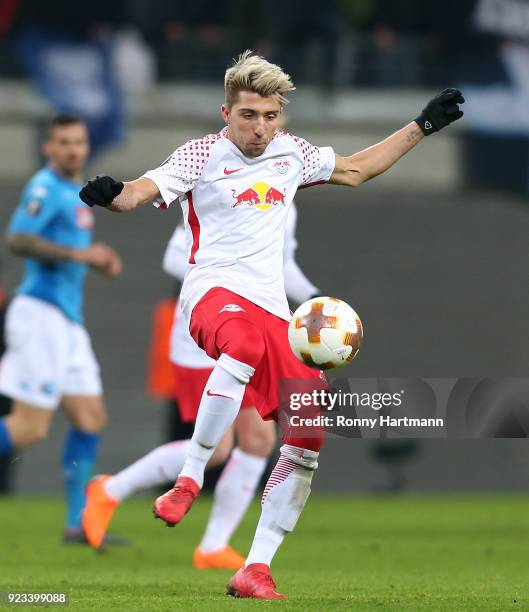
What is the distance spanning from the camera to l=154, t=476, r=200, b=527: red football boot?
5.32 metres

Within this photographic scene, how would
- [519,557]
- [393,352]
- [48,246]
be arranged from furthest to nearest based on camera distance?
[393,352] < [48,246] < [519,557]

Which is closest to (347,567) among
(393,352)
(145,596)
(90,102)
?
(145,596)

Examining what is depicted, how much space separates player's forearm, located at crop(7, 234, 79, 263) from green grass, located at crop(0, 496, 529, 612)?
5.49 ft

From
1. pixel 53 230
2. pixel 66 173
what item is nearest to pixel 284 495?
pixel 53 230

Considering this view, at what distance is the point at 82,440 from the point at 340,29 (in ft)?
41.4

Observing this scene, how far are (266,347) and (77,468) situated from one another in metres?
3.64

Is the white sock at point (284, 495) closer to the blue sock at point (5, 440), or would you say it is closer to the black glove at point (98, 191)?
the black glove at point (98, 191)

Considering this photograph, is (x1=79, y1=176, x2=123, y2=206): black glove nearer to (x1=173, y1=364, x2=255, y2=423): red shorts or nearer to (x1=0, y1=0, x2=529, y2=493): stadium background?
(x1=173, y1=364, x2=255, y2=423): red shorts

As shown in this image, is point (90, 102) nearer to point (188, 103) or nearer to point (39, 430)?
point (188, 103)

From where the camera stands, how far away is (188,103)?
20297 millimetres

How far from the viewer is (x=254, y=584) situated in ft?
18.1

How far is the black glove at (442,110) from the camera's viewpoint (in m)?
5.99

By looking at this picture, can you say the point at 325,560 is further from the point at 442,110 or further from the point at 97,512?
the point at 442,110

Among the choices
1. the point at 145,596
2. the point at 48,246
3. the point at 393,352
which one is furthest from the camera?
the point at 393,352
